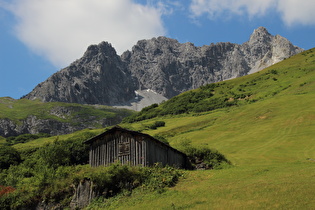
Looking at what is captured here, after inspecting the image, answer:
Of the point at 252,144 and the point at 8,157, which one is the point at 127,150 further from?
the point at 8,157

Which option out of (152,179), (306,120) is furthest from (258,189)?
(306,120)

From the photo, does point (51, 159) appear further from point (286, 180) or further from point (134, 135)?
point (286, 180)

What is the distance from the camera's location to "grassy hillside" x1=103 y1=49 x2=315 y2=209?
20047 mm

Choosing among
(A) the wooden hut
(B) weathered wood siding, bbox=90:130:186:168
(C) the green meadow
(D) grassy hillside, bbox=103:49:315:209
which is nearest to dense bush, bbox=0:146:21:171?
(C) the green meadow

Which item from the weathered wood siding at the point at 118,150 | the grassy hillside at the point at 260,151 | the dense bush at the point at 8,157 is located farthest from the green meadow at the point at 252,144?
the dense bush at the point at 8,157

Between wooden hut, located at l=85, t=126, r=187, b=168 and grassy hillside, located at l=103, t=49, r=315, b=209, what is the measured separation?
5.07m

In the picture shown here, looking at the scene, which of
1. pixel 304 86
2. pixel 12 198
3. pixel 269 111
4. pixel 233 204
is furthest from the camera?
pixel 304 86

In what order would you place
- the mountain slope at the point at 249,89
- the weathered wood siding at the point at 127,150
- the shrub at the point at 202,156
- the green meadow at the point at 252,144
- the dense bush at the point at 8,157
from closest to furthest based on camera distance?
the green meadow at the point at 252,144 → the weathered wood siding at the point at 127,150 → the shrub at the point at 202,156 → the dense bush at the point at 8,157 → the mountain slope at the point at 249,89

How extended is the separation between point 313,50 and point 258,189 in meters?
159

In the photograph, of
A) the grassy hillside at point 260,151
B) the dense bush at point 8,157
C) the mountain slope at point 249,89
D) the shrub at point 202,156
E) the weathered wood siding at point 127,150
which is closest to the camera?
the grassy hillside at point 260,151

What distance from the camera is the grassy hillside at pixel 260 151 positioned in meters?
20.0

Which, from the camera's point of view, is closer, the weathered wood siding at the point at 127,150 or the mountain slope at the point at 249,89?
the weathered wood siding at the point at 127,150

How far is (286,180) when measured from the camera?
23.7m

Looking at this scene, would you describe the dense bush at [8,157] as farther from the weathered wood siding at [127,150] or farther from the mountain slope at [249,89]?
the mountain slope at [249,89]
